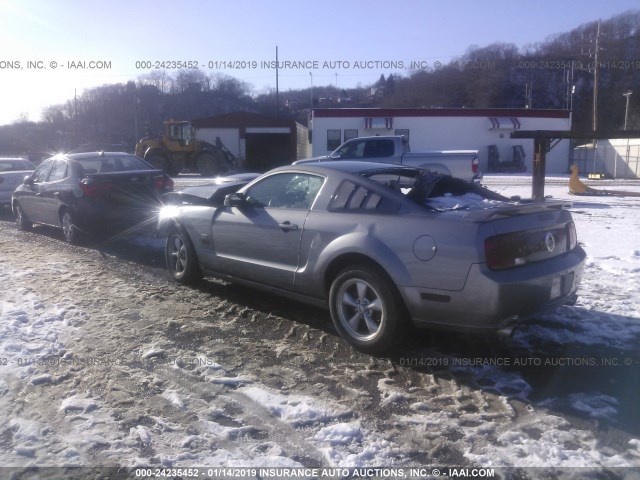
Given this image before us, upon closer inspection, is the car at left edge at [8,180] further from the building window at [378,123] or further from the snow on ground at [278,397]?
the building window at [378,123]

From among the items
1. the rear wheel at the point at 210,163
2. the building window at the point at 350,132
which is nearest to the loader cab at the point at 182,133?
the rear wheel at the point at 210,163

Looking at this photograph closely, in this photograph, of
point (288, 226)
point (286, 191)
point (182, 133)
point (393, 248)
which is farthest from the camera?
point (182, 133)

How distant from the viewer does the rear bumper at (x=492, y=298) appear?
12.6 ft

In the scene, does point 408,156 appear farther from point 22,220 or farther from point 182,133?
point 182,133

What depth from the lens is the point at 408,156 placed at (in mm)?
14258

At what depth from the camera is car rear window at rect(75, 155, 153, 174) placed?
9.49m

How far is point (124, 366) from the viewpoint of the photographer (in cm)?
436

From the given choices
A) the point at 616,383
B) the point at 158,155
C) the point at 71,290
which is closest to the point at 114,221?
the point at 71,290

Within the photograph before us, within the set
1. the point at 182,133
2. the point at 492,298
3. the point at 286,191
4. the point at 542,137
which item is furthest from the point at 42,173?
the point at 182,133

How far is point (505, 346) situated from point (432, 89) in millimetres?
73701

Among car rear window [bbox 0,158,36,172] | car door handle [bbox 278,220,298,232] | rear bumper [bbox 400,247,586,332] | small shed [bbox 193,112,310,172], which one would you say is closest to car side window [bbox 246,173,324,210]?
car door handle [bbox 278,220,298,232]

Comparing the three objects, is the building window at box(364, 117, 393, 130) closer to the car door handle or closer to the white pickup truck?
the white pickup truck

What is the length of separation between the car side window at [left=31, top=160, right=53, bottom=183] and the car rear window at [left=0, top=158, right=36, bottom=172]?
17.7ft

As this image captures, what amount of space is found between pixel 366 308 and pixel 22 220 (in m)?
9.20
